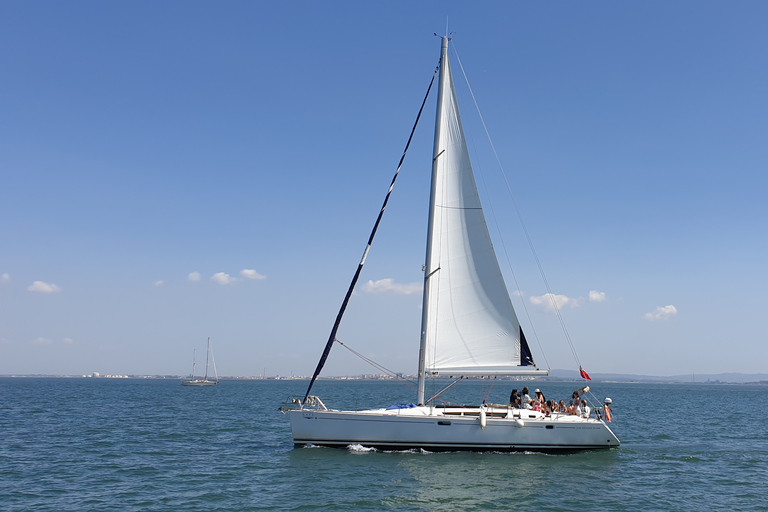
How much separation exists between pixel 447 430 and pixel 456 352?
10.1 feet

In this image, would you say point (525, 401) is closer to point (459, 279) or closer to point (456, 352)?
point (456, 352)

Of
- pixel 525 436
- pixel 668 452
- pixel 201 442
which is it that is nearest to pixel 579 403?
pixel 525 436

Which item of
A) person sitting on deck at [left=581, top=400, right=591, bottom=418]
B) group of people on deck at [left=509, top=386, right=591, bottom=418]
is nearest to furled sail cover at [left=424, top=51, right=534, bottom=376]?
group of people on deck at [left=509, top=386, right=591, bottom=418]

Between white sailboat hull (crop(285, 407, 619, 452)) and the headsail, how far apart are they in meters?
1.92

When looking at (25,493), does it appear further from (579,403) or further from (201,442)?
(579,403)

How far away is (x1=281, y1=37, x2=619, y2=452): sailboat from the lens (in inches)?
837

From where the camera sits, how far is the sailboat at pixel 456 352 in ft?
69.7

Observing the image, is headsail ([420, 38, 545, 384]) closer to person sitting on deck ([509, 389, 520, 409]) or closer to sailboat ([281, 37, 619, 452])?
sailboat ([281, 37, 619, 452])

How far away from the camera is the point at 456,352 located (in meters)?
22.3

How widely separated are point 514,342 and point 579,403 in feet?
13.1

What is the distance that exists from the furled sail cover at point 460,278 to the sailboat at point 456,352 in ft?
0.14

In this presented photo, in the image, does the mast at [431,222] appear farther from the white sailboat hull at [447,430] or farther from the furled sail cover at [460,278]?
the white sailboat hull at [447,430]

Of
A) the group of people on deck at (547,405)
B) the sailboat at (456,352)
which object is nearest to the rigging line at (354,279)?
the sailboat at (456,352)

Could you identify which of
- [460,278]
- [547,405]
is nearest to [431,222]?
[460,278]
